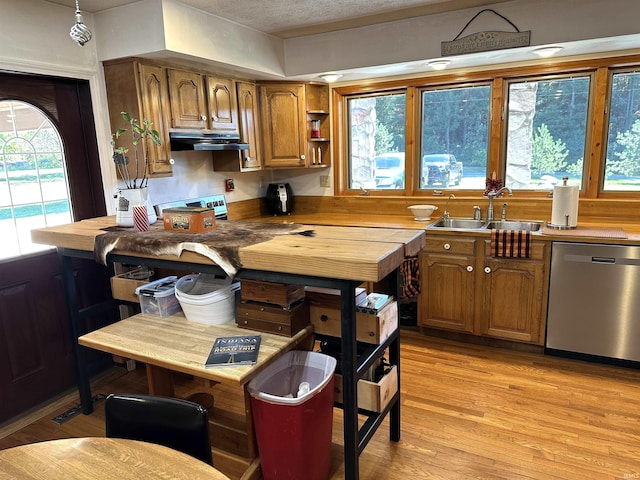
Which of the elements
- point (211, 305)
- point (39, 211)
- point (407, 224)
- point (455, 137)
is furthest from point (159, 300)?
point (455, 137)

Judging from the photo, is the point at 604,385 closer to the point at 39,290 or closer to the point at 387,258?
the point at 387,258

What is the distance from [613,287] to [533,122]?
144 cm

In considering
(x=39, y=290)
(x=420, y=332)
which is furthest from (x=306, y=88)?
(x=39, y=290)

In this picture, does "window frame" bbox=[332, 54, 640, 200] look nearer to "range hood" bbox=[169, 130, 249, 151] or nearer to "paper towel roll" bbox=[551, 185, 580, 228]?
"paper towel roll" bbox=[551, 185, 580, 228]

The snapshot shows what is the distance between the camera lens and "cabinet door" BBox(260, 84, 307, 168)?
3.86 metres

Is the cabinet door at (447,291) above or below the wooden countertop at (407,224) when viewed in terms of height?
below

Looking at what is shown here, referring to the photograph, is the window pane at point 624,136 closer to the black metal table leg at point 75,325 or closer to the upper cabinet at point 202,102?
the upper cabinet at point 202,102

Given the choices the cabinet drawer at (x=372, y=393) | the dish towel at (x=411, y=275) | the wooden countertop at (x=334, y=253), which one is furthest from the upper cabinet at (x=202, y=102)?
the cabinet drawer at (x=372, y=393)

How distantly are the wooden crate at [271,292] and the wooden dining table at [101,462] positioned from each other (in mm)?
802

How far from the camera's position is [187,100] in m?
3.14

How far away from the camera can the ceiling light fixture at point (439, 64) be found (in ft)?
10.8

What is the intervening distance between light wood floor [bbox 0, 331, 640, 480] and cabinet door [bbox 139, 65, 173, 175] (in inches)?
58.7

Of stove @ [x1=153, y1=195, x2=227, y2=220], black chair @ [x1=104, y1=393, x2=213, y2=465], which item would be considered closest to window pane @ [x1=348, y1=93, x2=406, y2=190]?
stove @ [x1=153, y1=195, x2=227, y2=220]

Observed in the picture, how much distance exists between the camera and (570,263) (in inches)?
116
